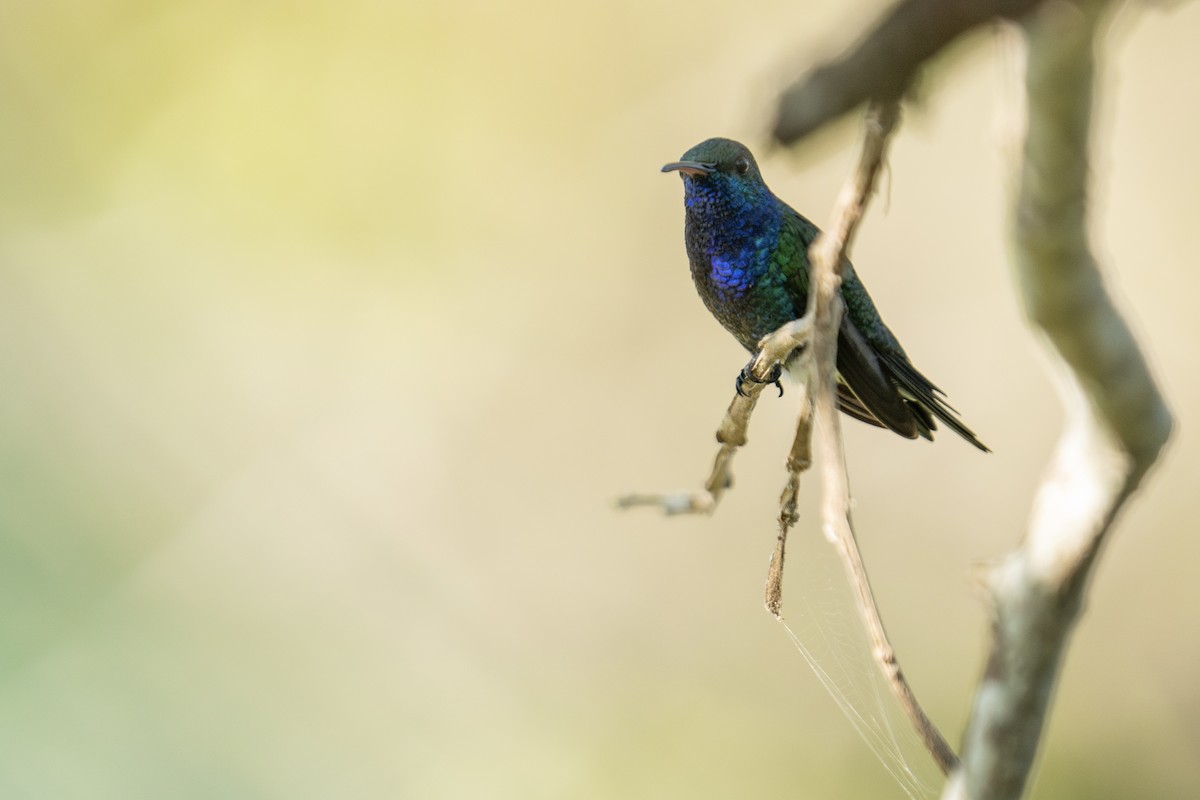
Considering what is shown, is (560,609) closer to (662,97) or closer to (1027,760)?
A: (662,97)

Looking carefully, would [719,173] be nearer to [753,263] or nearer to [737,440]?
[753,263]

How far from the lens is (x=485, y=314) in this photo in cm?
534

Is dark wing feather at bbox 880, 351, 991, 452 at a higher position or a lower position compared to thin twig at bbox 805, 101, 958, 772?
higher

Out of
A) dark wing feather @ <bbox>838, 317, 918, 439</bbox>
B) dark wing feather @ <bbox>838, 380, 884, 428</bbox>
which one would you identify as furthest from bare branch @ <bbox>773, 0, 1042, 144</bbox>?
dark wing feather @ <bbox>838, 380, 884, 428</bbox>

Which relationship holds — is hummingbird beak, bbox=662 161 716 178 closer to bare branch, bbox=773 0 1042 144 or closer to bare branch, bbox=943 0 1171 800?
bare branch, bbox=943 0 1171 800

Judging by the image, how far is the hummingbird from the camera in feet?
8.14

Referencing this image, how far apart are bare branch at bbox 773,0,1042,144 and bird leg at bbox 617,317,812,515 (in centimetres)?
52

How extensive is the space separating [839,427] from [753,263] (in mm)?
1745

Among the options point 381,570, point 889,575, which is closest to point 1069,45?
Answer: point 889,575

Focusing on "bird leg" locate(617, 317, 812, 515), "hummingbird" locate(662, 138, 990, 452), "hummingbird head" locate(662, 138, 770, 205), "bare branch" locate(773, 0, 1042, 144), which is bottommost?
"bare branch" locate(773, 0, 1042, 144)

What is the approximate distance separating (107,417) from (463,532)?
2.16m

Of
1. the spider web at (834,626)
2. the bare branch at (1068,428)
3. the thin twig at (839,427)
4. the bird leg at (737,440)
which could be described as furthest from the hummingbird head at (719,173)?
the bare branch at (1068,428)

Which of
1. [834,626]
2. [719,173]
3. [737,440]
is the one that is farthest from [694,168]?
[834,626]

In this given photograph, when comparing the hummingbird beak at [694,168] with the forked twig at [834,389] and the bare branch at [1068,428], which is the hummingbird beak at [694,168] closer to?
the forked twig at [834,389]
